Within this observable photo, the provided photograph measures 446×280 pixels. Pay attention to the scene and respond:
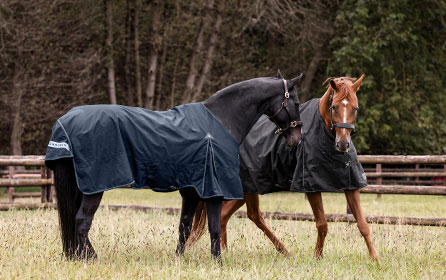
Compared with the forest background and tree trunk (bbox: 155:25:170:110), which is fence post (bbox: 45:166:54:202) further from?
tree trunk (bbox: 155:25:170:110)

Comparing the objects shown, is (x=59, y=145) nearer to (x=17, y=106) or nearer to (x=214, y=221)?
(x=214, y=221)

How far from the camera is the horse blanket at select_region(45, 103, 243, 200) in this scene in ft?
18.3

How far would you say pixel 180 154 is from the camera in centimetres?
583

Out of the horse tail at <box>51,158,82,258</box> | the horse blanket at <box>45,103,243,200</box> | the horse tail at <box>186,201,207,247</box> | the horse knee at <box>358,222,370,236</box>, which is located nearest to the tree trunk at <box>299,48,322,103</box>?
the horse tail at <box>186,201,207,247</box>

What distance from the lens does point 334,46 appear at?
21.7m

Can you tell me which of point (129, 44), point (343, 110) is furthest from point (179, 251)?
point (129, 44)

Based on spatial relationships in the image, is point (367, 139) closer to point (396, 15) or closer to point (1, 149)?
point (396, 15)

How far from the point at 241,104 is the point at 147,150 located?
106 cm

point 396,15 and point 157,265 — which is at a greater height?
point 396,15

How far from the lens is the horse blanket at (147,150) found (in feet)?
18.3

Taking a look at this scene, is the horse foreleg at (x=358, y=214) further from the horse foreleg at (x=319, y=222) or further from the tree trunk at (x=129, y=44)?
the tree trunk at (x=129, y=44)

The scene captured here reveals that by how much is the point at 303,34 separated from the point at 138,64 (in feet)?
17.4

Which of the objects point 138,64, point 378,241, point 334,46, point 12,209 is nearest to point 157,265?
point 378,241

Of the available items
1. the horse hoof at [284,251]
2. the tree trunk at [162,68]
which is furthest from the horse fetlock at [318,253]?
the tree trunk at [162,68]
